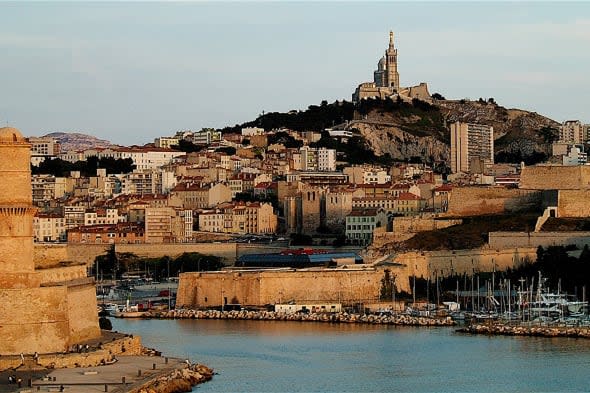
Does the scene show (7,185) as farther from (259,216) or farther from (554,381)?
(259,216)

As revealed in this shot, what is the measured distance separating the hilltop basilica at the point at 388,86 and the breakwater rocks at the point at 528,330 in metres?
58.2

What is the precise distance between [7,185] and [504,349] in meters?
13.3

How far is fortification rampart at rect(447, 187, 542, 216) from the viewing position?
58781 millimetres

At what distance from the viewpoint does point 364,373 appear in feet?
111

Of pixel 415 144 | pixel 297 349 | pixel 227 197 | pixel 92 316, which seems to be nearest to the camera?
pixel 92 316

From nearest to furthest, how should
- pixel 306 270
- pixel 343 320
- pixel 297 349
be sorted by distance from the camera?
pixel 297 349 < pixel 343 320 < pixel 306 270

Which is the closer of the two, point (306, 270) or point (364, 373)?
point (364, 373)

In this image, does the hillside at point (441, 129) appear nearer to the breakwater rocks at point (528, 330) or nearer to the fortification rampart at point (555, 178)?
the fortification rampart at point (555, 178)

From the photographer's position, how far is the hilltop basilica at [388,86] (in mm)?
100438

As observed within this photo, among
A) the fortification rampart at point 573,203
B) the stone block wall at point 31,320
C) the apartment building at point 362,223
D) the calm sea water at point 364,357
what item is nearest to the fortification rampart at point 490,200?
the fortification rampart at point 573,203

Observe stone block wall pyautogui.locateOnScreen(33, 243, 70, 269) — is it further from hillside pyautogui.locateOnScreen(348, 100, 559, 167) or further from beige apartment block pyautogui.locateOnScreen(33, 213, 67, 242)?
hillside pyautogui.locateOnScreen(348, 100, 559, 167)

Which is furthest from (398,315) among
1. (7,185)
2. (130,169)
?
(130,169)

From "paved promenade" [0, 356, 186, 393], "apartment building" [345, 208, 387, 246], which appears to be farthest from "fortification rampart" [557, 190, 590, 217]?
"paved promenade" [0, 356, 186, 393]

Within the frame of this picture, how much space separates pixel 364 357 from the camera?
3625cm
